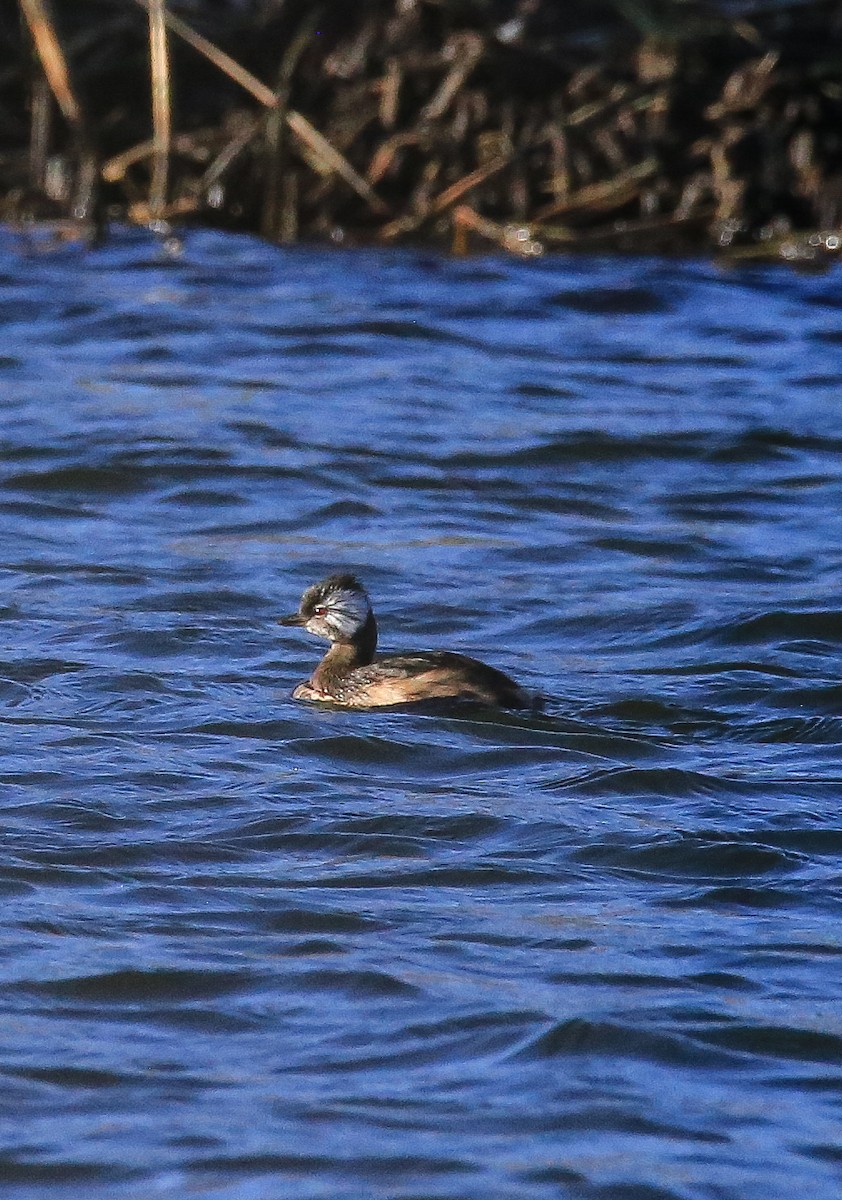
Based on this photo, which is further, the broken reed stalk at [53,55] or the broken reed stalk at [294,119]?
the broken reed stalk at [294,119]

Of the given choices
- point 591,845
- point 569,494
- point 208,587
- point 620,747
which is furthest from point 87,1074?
point 569,494

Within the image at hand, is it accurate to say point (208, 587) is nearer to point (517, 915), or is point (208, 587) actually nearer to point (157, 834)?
point (157, 834)

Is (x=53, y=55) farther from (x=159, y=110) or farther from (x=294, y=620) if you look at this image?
(x=294, y=620)

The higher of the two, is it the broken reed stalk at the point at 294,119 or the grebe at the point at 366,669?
the broken reed stalk at the point at 294,119

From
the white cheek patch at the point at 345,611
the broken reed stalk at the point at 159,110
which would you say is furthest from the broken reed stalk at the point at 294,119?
the white cheek patch at the point at 345,611

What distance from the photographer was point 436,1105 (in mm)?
4562

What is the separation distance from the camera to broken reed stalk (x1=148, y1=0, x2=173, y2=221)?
14.8 metres

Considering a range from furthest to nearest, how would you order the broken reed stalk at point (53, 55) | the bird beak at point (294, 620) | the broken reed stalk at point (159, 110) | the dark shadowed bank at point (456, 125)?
the dark shadowed bank at point (456, 125) → the broken reed stalk at point (159, 110) → the broken reed stalk at point (53, 55) → the bird beak at point (294, 620)

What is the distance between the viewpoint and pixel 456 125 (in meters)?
16.0

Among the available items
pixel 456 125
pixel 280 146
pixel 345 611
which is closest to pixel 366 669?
pixel 345 611

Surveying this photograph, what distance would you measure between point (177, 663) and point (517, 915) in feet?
9.28

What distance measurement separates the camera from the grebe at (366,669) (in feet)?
24.9

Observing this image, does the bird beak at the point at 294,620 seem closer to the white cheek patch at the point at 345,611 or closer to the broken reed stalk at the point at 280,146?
the white cheek patch at the point at 345,611

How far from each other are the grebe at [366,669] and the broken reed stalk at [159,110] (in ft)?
23.4
